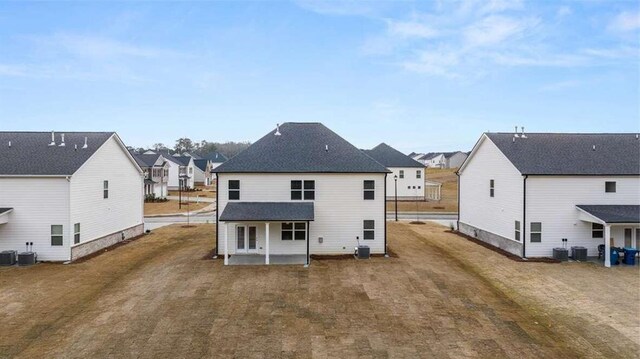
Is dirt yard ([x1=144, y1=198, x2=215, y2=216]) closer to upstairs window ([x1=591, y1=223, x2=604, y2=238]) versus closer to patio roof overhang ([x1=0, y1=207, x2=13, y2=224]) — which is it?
patio roof overhang ([x1=0, y1=207, x2=13, y2=224])

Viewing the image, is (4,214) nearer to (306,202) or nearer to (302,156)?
(306,202)

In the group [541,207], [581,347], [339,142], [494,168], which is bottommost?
[581,347]

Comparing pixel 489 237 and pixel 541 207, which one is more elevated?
pixel 541 207

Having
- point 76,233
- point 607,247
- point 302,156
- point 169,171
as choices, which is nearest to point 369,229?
point 302,156

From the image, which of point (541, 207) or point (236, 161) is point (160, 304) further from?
point (541, 207)

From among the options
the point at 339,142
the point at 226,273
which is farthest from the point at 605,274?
the point at 226,273

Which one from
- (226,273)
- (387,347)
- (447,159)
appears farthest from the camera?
(447,159)

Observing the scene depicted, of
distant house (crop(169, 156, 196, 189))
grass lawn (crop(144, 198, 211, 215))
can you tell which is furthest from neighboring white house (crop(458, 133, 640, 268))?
distant house (crop(169, 156, 196, 189))

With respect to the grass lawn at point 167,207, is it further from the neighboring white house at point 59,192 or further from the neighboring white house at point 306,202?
the neighboring white house at point 306,202
